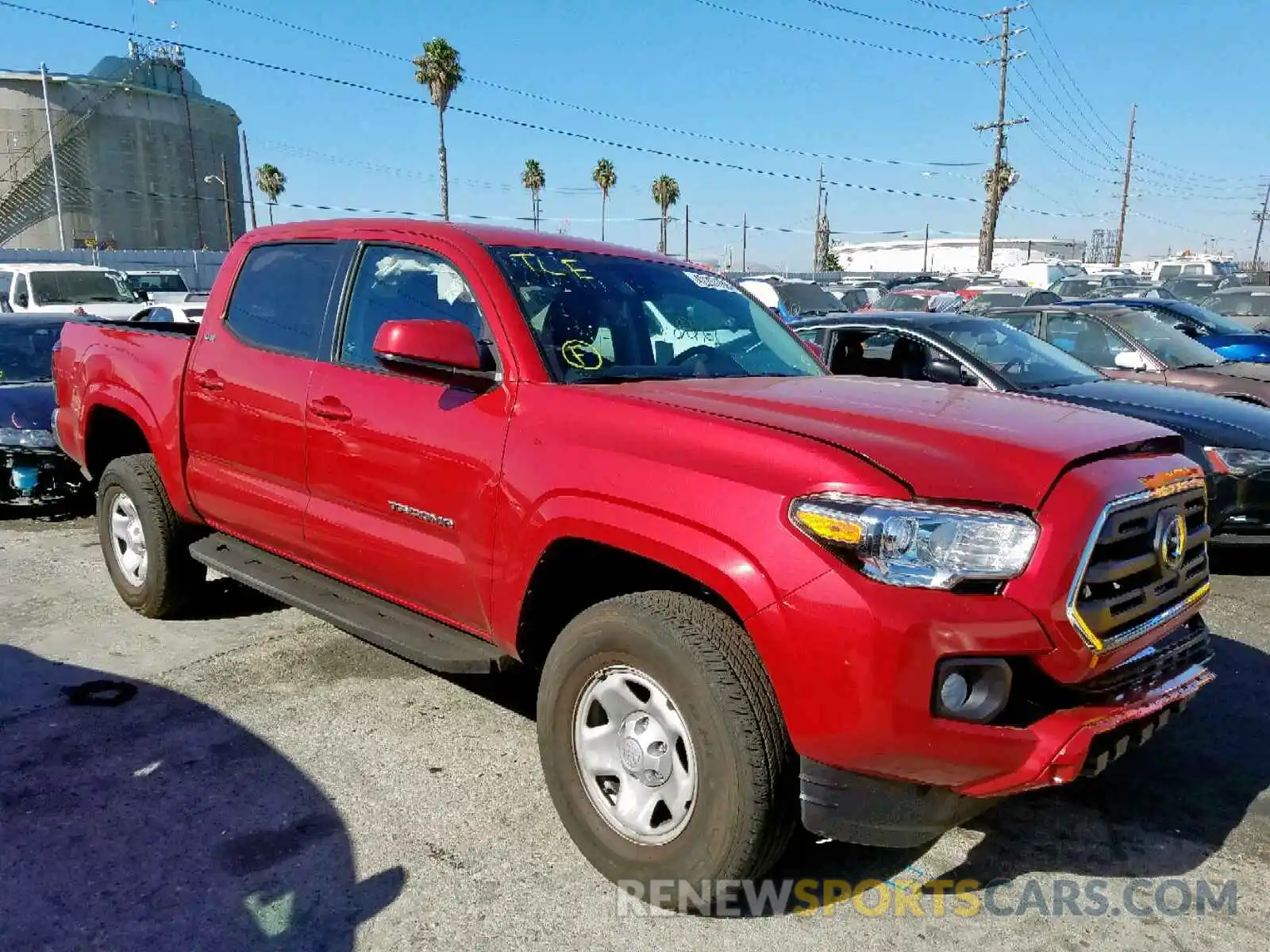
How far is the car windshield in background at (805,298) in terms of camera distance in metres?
20.5

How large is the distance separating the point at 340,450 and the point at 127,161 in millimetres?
74853

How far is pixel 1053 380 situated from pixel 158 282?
20841 mm

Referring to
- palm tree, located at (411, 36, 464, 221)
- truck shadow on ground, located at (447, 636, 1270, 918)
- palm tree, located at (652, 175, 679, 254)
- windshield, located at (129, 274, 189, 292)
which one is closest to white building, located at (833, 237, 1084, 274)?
palm tree, located at (652, 175, 679, 254)

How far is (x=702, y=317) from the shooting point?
12.8ft

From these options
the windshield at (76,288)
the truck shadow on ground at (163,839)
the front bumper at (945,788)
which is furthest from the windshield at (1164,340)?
the windshield at (76,288)

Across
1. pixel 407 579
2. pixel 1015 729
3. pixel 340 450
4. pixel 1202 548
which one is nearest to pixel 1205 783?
pixel 1202 548

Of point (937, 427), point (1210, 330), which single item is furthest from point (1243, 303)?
point (937, 427)

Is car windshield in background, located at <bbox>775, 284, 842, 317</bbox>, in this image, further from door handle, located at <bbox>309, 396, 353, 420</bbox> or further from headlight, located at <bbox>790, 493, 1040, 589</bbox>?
headlight, located at <bbox>790, 493, 1040, 589</bbox>

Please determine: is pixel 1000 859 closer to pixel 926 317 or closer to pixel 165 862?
pixel 165 862

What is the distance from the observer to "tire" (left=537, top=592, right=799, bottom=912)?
2445 mm

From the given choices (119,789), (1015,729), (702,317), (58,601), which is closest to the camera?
(1015,729)

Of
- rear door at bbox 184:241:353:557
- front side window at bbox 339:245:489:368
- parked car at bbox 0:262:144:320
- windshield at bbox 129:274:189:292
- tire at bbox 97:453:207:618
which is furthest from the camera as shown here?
windshield at bbox 129:274:189:292

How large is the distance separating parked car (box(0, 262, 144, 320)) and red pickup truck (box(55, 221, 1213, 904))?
13500mm

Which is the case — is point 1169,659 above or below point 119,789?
above
